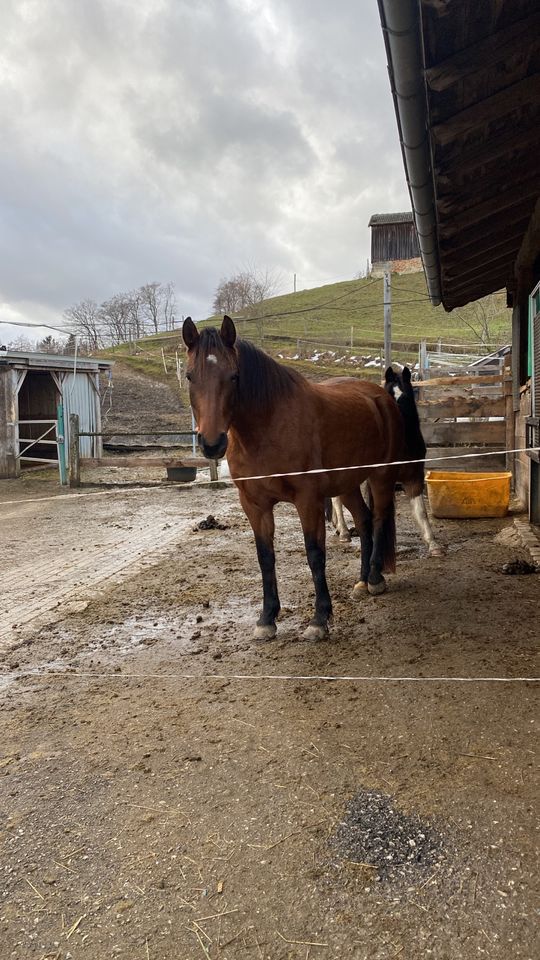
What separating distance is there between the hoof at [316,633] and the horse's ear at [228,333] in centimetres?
186

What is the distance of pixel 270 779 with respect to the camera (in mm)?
2266

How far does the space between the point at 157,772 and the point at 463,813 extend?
1197 millimetres

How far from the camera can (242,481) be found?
3.74 m

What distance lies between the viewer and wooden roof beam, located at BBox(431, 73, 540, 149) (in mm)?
2975

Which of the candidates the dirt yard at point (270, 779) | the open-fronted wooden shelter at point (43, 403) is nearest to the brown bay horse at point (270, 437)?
the dirt yard at point (270, 779)

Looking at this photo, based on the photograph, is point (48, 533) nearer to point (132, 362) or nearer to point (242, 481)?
point (242, 481)

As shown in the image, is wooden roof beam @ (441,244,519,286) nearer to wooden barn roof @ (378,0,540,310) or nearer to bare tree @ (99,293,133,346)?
wooden barn roof @ (378,0,540,310)

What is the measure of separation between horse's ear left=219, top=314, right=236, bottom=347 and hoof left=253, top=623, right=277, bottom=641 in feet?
6.02

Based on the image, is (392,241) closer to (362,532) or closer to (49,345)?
(49,345)

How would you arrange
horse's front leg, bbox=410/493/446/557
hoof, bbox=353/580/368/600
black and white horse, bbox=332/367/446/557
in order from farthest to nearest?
horse's front leg, bbox=410/493/446/557, black and white horse, bbox=332/367/446/557, hoof, bbox=353/580/368/600

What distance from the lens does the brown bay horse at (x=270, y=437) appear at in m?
3.27

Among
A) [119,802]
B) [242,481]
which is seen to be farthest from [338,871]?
[242,481]

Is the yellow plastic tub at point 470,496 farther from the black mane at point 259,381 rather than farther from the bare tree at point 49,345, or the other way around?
the bare tree at point 49,345

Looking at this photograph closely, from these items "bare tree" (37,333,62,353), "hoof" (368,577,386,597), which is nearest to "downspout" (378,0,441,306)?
"hoof" (368,577,386,597)
